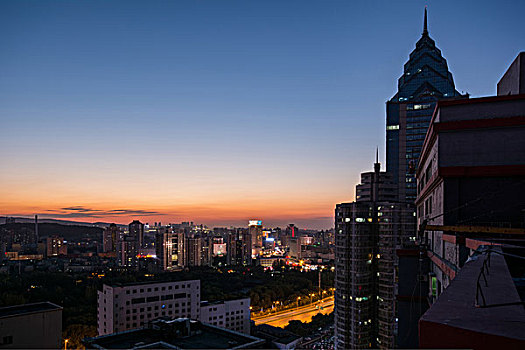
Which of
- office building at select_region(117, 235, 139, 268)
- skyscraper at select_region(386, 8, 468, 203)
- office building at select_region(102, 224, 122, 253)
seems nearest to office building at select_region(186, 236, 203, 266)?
office building at select_region(117, 235, 139, 268)

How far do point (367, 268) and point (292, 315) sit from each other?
1540 centimetres

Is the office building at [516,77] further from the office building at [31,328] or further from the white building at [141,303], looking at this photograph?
the white building at [141,303]

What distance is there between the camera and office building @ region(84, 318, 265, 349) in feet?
58.7

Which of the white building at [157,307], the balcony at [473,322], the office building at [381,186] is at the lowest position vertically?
the white building at [157,307]

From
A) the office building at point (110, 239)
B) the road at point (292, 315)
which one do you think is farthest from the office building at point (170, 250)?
the road at point (292, 315)

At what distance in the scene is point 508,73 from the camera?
33.8 ft

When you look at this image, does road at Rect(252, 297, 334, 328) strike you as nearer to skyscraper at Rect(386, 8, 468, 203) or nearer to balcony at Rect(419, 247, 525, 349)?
skyscraper at Rect(386, 8, 468, 203)

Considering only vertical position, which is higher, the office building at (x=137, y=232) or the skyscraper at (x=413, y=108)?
the skyscraper at (x=413, y=108)

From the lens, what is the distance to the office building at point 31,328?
14727 mm

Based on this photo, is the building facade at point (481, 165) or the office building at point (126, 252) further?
the office building at point (126, 252)

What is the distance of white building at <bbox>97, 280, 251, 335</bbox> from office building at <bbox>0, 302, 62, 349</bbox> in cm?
930

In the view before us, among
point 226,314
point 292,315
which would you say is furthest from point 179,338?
point 292,315

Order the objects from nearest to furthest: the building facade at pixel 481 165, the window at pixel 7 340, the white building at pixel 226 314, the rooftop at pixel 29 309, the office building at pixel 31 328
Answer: the building facade at pixel 481 165 → the window at pixel 7 340 → the office building at pixel 31 328 → the rooftop at pixel 29 309 → the white building at pixel 226 314

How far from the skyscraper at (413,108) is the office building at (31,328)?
38.0m
